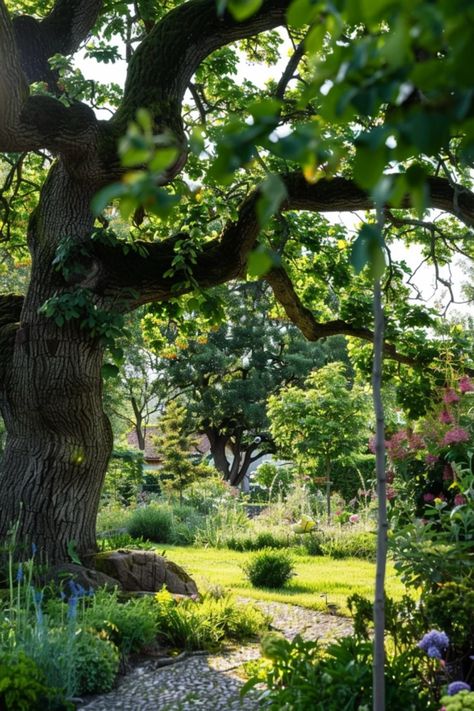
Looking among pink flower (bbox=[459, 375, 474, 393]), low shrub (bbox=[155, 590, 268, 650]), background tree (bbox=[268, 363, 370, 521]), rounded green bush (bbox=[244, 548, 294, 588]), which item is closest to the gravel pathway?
low shrub (bbox=[155, 590, 268, 650])

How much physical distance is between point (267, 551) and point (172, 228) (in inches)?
165

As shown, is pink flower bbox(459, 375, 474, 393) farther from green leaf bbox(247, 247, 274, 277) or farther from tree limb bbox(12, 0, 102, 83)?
green leaf bbox(247, 247, 274, 277)

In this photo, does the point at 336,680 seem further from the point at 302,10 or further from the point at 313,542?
the point at 313,542

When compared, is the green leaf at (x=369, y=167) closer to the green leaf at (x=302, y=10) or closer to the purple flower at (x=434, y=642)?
the green leaf at (x=302, y=10)

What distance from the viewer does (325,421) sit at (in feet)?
54.6

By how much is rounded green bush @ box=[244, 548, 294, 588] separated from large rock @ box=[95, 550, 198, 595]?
5.74 feet

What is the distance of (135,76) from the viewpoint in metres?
7.64

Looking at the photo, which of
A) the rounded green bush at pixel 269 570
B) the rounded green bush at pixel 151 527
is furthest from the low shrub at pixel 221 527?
the rounded green bush at pixel 269 570

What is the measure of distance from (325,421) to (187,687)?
11510mm

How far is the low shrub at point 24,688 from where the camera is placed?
4.29 m

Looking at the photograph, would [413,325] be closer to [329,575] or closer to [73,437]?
[329,575]

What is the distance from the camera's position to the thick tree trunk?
733 centimetres

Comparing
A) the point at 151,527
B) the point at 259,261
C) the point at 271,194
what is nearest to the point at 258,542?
the point at 151,527

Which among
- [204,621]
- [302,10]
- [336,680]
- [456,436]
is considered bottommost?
[204,621]
